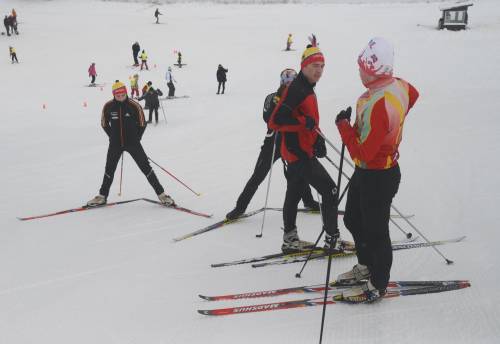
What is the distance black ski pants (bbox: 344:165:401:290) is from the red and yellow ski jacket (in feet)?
0.29

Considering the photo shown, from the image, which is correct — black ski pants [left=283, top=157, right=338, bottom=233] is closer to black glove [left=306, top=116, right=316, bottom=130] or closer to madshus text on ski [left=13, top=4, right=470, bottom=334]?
madshus text on ski [left=13, top=4, right=470, bottom=334]

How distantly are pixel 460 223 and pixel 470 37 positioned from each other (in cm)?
2724

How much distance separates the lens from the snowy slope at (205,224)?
3.10 metres

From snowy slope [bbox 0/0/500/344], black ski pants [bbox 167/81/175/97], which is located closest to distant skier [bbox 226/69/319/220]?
snowy slope [bbox 0/0/500/344]

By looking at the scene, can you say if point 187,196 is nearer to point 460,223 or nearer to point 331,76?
point 460,223

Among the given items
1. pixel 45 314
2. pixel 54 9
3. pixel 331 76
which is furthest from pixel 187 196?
pixel 54 9

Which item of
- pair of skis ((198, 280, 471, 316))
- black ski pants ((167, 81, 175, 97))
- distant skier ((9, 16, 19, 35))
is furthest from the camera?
distant skier ((9, 16, 19, 35))

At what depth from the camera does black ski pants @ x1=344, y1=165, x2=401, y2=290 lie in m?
2.94

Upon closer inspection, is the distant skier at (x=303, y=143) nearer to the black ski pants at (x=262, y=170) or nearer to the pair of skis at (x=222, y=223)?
the black ski pants at (x=262, y=170)

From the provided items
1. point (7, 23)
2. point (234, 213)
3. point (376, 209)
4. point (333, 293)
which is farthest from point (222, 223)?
point (7, 23)

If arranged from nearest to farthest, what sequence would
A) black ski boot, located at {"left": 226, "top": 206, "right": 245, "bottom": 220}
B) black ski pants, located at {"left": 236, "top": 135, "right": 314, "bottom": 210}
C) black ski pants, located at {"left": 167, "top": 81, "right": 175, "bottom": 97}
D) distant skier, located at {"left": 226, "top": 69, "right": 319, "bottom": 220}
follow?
1. distant skier, located at {"left": 226, "top": 69, "right": 319, "bottom": 220}
2. black ski pants, located at {"left": 236, "top": 135, "right": 314, "bottom": 210}
3. black ski boot, located at {"left": 226, "top": 206, "right": 245, "bottom": 220}
4. black ski pants, located at {"left": 167, "top": 81, "right": 175, "bottom": 97}

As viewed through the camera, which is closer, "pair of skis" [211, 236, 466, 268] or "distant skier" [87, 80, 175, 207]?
"pair of skis" [211, 236, 466, 268]

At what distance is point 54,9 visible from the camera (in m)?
47.4

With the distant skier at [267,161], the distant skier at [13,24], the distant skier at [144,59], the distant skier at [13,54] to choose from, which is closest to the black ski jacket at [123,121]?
the distant skier at [267,161]
